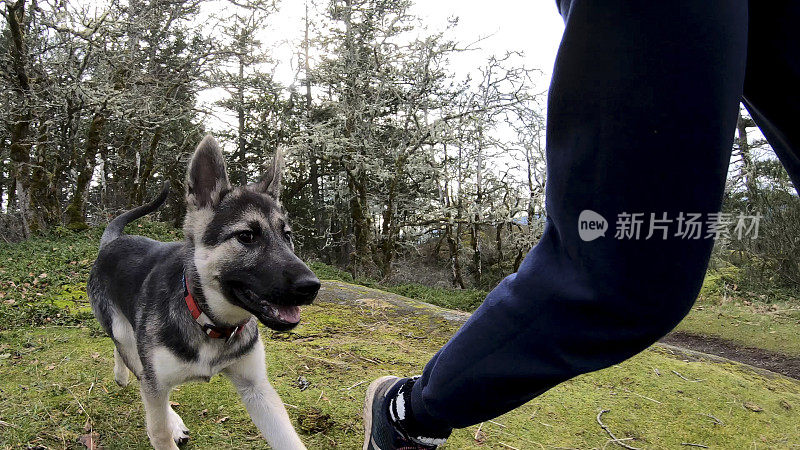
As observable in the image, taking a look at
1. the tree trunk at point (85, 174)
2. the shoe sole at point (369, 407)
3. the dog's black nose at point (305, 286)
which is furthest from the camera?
the tree trunk at point (85, 174)

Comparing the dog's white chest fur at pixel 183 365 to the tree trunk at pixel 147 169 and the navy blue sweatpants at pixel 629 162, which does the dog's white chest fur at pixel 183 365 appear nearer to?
the navy blue sweatpants at pixel 629 162

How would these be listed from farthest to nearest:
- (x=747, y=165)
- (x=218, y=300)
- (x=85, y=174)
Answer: (x=85, y=174) < (x=747, y=165) < (x=218, y=300)

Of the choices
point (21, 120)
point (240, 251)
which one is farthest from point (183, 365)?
point (21, 120)

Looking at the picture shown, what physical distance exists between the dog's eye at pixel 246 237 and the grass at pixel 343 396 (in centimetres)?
109

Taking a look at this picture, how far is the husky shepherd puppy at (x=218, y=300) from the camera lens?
8.00 feet

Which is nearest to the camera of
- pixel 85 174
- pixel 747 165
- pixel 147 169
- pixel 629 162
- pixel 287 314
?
pixel 629 162

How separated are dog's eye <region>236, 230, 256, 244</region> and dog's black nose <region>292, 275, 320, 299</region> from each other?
1.52 ft

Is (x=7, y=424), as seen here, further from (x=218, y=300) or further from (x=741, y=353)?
(x=741, y=353)

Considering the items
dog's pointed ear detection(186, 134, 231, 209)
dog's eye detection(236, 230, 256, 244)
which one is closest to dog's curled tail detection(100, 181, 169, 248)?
dog's pointed ear detection(186, 134, 231, 209)

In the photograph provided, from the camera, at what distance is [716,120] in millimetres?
1060

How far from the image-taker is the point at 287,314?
7.94 ft

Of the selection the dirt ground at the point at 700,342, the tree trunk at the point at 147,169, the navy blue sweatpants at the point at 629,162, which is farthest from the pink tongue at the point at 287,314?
the tree trunk at the point at 147,169

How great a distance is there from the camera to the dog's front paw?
2.71 m

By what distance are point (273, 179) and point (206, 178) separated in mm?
445
